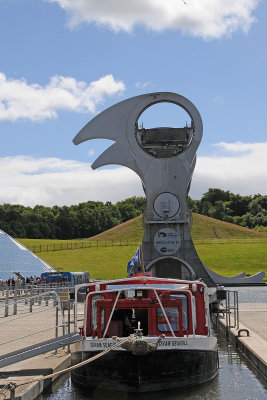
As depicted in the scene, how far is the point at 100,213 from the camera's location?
153 metres

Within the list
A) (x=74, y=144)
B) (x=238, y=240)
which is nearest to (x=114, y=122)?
(x=74, y=144)

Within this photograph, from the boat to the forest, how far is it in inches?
4906

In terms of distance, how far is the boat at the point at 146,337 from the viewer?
40.1 feet

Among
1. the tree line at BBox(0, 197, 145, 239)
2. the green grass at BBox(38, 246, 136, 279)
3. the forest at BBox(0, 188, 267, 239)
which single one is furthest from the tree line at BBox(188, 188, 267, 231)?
the green grass at BBox(38, 246, 136, 279)

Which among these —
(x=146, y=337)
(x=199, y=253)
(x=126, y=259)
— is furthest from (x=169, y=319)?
(x=199, y=253)

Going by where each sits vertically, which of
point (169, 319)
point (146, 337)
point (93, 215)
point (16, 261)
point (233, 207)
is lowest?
point (146, 337)

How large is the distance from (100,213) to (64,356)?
137728mm

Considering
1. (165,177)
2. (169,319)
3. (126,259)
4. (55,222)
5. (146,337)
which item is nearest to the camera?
(146,337)

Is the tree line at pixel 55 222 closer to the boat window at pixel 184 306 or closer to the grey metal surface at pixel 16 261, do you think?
the grey metal surface at pixel 16 261

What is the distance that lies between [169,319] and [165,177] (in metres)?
30.1

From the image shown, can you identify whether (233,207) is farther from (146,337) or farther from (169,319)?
(146,337)

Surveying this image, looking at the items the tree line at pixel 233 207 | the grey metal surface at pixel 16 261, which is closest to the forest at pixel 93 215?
the tree line at pixel 233 207

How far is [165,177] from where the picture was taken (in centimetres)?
4297

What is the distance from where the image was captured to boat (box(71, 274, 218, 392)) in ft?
40.1
